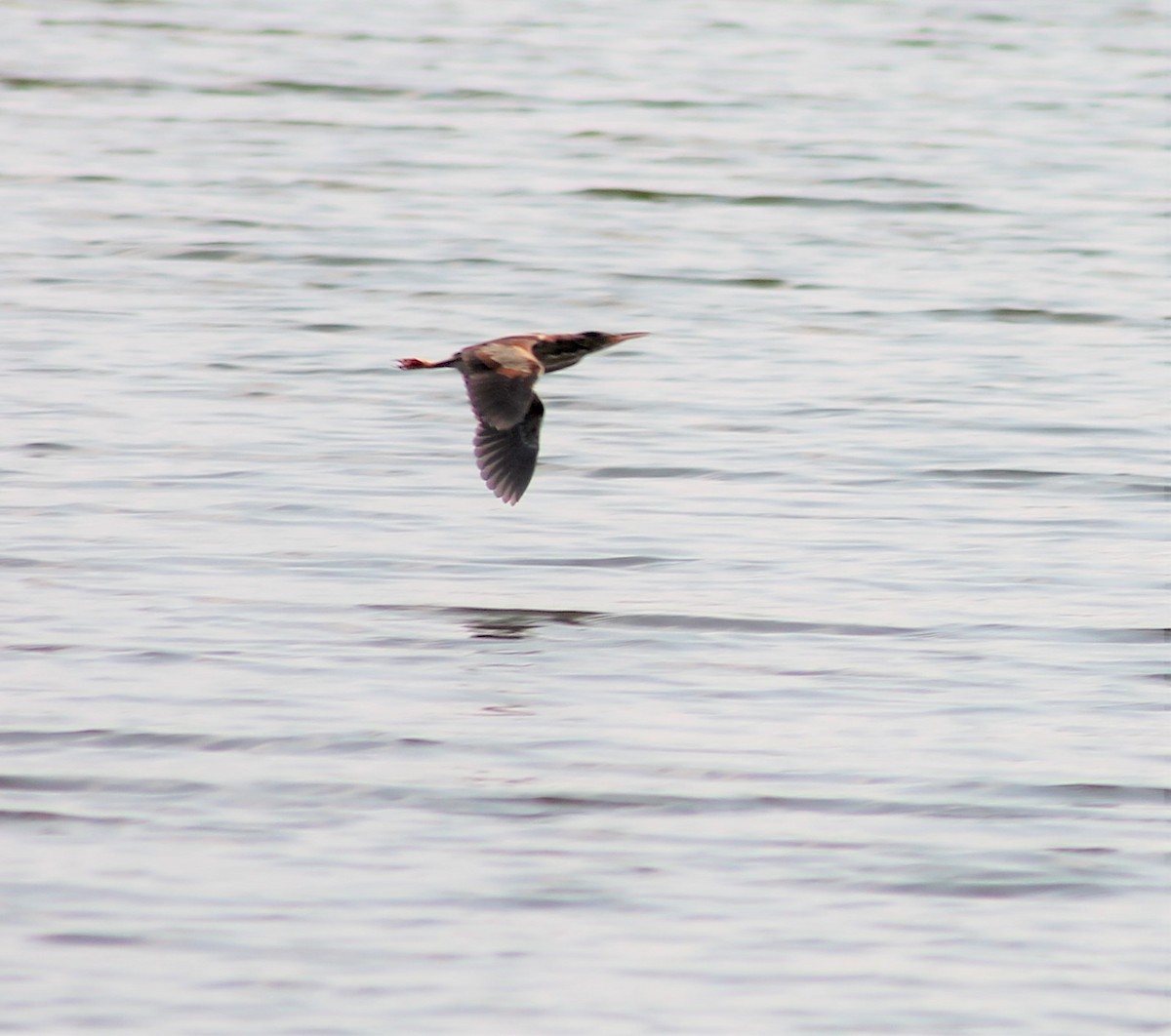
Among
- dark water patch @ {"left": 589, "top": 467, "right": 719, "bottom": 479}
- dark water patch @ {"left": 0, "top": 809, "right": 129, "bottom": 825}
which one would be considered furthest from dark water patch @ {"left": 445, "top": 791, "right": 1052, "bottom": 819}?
dark water patch @ {"left": 589, "top": 467, "right": 719, "bottom": 479}

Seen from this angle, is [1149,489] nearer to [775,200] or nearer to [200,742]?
[200,742]

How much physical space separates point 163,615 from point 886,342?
5.56 m

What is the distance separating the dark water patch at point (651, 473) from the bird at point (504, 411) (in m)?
1.31

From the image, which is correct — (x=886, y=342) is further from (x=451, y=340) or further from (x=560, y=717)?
(x=560, y=717)

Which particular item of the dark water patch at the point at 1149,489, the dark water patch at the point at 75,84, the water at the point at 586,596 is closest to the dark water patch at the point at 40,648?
the water at the point at 586,596

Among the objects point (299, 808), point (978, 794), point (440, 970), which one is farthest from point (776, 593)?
point (440, 970)

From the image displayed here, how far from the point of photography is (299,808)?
6.16 metres

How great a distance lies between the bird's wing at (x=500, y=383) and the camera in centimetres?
836

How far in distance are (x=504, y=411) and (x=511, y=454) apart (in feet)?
0.45

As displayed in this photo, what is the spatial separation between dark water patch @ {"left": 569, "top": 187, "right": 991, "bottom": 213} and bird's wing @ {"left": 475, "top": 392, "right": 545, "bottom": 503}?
8.21 meters

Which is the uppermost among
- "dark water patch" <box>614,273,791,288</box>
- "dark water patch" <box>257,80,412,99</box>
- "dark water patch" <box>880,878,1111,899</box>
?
"dark water patch" <box>257,80,412,99</box>

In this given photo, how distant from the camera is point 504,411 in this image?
835 cm

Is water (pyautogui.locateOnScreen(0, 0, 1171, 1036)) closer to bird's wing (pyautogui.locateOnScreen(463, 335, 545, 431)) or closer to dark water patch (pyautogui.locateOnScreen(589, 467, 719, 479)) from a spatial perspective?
dark water patch (pyautogui.locateOnScreen(589, 467, 719, 479))

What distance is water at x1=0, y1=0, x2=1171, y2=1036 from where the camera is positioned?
5.45m
